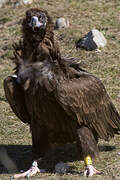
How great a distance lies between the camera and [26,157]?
→ 270 inches

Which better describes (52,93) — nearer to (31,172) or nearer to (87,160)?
(87,160)

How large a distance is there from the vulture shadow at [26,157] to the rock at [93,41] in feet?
12.3

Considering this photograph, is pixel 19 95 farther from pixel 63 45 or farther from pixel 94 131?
pixel 63 45

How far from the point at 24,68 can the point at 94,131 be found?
119cm

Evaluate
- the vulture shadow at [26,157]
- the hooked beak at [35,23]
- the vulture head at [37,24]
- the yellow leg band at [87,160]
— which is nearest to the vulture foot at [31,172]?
the vulture shadow at [26,157]

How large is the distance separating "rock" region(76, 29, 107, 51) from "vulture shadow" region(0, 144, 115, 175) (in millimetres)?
3747

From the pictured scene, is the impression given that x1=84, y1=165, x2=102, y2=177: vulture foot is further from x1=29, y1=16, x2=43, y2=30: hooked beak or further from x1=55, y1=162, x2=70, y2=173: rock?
x1=29, y1=16, x2=43, y2=30: hooked beak

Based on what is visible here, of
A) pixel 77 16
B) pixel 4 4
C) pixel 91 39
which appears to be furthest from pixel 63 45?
pixel 4 4

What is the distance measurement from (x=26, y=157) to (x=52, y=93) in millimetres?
1639

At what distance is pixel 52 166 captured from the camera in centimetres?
642

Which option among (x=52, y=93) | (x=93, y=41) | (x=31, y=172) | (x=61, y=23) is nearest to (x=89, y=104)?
(x=52, y=93)

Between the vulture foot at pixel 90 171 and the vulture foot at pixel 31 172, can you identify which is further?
the vulture foot at pixel 31 172

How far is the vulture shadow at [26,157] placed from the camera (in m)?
6.46

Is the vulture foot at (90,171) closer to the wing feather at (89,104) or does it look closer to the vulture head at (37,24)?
the wing feather at (89,104)
